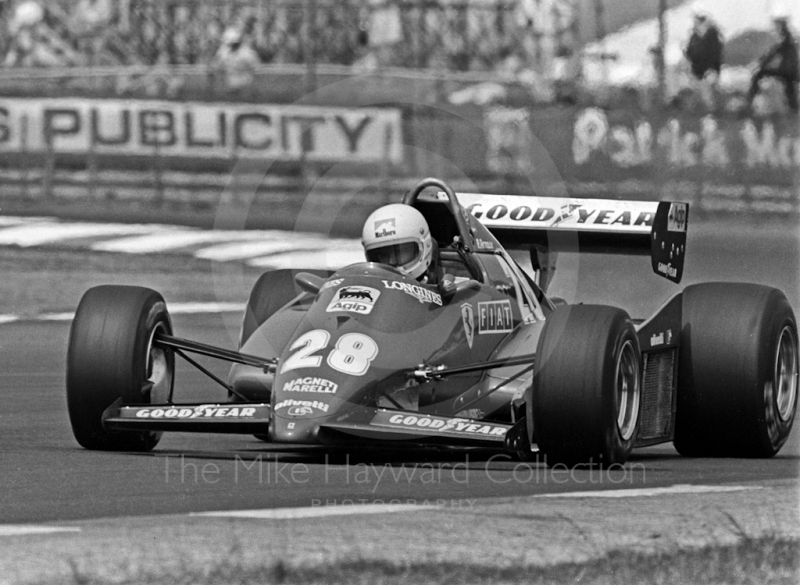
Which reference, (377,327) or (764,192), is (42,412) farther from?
(764,192)

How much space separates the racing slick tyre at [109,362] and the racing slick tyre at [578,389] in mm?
2007

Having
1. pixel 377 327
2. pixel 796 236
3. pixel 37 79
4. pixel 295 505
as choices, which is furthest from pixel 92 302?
pixel 796 236

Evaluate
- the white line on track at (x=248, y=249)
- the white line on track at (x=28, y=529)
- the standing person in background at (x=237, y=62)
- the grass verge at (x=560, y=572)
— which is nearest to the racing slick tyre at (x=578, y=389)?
the grass verge at (x=560, y=572)

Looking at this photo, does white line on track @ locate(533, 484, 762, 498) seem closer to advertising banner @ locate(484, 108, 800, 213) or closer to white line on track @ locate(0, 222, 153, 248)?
white line on track @ locate(0, 222, 153, 248)

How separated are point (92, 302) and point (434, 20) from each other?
14326 millimetres

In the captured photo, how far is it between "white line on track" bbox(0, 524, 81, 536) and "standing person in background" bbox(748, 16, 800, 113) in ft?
55.2

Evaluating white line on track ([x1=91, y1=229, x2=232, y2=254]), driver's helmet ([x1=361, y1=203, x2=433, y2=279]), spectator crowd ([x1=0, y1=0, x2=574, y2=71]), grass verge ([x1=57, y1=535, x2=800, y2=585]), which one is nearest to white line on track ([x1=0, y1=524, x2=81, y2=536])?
grass verge ([x1=57, y1=535, x2=800, y2=585])

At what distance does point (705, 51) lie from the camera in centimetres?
2147

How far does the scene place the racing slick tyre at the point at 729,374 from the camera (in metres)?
9.02

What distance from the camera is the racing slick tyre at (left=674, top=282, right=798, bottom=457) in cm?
902

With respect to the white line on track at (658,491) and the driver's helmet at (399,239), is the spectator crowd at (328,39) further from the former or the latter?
the white line on track at (658,491)

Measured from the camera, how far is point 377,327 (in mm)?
8250

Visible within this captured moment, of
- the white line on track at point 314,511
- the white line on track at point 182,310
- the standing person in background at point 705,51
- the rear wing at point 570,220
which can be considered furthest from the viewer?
the standing person in background at point 705,51

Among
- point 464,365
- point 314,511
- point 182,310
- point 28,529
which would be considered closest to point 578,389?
point 464,365
